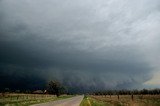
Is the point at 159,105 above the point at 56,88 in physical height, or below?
below

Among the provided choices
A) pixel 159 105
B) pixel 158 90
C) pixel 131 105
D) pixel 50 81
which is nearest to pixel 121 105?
pixel 131 105

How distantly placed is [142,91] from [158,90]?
9.62 m

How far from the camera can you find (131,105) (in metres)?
33.3

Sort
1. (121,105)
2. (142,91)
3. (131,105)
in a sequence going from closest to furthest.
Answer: (131,105)
(121,105)
(142,91)

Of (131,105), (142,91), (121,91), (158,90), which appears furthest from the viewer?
(121,91)

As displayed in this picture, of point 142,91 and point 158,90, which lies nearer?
point 158,90

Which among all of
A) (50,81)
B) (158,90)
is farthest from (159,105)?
(50,81)

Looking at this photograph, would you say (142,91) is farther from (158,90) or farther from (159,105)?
Result: (159,105)

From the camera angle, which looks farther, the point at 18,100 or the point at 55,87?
the point at 55,87

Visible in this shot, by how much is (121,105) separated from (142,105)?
3307mm

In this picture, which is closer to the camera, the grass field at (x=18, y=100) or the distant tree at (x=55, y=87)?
the grass field at (x=18, y=100)

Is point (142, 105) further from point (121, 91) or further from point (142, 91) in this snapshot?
point (121, 91)

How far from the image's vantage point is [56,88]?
15150 cm

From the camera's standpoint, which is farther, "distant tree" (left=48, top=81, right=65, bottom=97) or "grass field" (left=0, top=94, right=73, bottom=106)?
"distant tree" (left=48, top=81, right=65, bottom=97)
